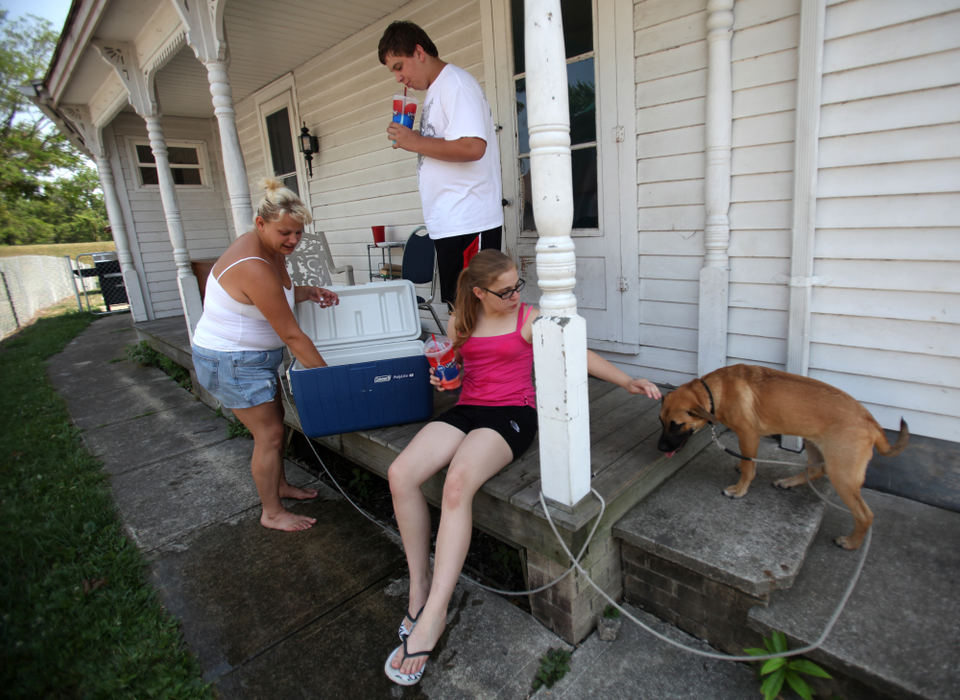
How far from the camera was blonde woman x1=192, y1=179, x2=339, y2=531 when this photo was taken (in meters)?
2.03

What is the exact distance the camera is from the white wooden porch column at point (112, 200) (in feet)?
23.6

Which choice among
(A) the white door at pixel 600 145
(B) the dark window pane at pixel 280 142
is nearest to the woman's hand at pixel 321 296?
(A) the white door at pixel 600 145

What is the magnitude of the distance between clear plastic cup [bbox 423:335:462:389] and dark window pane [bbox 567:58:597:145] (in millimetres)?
1643

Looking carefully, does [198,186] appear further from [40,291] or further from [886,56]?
[886,56]

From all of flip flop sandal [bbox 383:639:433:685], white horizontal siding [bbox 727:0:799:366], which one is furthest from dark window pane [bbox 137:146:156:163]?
flip flop sandal [bbox 383:639:433:685]

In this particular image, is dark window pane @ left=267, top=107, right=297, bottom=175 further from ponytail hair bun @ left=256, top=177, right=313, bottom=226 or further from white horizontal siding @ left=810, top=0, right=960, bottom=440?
white horizontal siding @ left=810, top=0, right=960, bottom=440

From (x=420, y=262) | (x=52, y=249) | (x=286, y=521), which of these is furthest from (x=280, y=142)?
(x=52, y=249)

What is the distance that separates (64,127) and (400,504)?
9019 mm

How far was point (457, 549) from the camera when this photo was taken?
1.60 meters

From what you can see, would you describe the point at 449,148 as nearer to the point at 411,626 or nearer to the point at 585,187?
the point at 585,187

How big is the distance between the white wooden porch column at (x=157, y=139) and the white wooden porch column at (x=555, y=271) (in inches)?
175

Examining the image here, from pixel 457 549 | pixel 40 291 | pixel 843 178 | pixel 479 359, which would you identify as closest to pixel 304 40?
pixel 479 359

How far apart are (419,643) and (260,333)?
139 cm

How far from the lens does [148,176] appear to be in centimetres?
790
